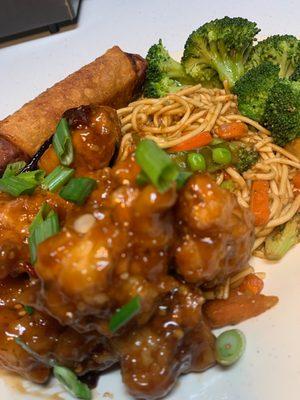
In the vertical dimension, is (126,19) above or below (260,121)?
above

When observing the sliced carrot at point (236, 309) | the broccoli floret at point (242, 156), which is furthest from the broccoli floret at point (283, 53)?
the sliced carrot at point (236, 309)

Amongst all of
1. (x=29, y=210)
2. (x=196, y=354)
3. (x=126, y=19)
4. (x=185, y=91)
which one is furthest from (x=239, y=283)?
(x=126, y=19)

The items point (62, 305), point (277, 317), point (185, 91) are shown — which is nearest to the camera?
point (62, 305)

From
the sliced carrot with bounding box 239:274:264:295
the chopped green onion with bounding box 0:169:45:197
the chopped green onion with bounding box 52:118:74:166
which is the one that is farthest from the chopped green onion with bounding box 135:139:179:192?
the sliced carrot with bounding box 239:274:264:295

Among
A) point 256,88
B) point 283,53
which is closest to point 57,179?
point 256,88

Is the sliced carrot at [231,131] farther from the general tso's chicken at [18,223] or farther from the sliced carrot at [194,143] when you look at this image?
the general tso's chicken at [18,223]

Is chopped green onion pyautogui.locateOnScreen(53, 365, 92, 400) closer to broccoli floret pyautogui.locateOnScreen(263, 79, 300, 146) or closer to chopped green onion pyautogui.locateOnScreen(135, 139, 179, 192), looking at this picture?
chopped green onion pyautogui.locateOnScreen(135, 139, 179, 192)

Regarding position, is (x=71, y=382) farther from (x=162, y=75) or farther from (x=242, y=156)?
(x=162, y=75)

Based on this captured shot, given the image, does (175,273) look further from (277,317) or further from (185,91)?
(185,91)
